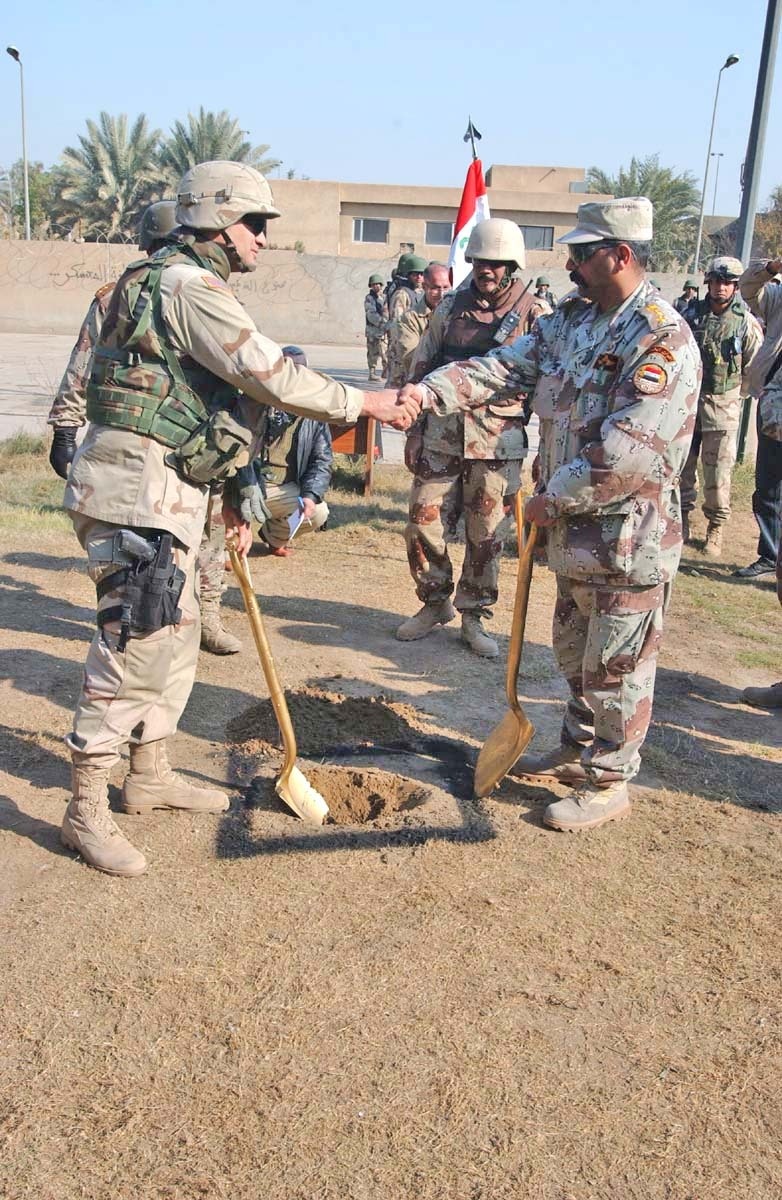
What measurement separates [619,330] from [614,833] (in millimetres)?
1836

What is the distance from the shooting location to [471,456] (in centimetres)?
560

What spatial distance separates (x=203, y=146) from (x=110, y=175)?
379 centimetres

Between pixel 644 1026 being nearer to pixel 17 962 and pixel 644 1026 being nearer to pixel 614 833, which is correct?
pixel 614 833

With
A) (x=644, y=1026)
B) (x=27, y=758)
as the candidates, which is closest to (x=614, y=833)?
(x=644, y=1026)

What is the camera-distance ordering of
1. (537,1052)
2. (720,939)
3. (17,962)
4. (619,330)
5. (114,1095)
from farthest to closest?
(619,330)
(720,939)
(17,962)
(537,1052)
(114,1095)

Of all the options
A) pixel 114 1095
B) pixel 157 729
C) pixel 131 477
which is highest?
pixel 131 477

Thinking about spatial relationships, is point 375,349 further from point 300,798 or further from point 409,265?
point 300,798

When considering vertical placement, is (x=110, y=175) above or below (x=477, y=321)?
above

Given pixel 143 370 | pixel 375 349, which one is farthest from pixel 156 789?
pixel 375 349

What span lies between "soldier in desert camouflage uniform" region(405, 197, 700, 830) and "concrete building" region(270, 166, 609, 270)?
3381 cm

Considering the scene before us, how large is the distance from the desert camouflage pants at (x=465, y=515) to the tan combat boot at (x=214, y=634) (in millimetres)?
1142

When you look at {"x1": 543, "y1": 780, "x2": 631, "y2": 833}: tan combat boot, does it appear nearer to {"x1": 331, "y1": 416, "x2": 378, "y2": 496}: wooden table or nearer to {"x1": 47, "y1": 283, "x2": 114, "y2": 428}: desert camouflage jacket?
{"x1": 47, "y1": 283, "x2": 114, "y2": 428}: desert camouflage jacket

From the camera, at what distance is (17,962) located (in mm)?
2906

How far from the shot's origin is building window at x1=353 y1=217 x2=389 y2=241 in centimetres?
3791
